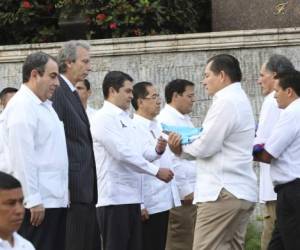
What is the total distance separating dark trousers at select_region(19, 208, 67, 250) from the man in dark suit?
18 centimetres

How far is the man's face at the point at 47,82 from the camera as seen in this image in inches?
353

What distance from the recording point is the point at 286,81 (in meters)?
10.0

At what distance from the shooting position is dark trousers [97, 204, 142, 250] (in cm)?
1048

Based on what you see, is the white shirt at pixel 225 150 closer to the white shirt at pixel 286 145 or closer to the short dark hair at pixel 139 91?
the white shirt at pixel 286 145

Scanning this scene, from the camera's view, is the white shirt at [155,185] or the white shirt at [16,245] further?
the white shirt at [155,185]

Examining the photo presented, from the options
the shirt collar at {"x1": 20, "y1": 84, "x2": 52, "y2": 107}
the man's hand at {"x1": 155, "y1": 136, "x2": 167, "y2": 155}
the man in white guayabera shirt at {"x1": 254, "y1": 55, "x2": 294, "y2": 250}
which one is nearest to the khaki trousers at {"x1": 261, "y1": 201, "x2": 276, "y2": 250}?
the man in white guayabera shirt at {"x1": 254, "y1": 55, "x2": 294, "y2": 250}

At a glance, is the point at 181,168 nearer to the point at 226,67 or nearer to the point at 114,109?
the point at 114,109

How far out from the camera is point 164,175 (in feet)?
34.3

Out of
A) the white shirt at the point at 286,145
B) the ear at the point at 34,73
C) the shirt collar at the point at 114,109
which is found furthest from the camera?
the shirt collar at the point at 114,109

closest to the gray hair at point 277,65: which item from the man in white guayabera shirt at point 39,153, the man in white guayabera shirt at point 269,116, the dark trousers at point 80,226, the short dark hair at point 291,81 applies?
the man in white guayabera shirt at point 269,116

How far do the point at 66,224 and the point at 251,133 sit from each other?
175 centimetres

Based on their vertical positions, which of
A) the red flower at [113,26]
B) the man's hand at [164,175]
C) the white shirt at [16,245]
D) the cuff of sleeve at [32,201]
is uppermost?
the red flower at [113,26]

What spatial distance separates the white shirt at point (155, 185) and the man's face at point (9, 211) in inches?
150

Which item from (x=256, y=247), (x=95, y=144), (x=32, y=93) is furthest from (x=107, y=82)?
(x=256, y=247)
